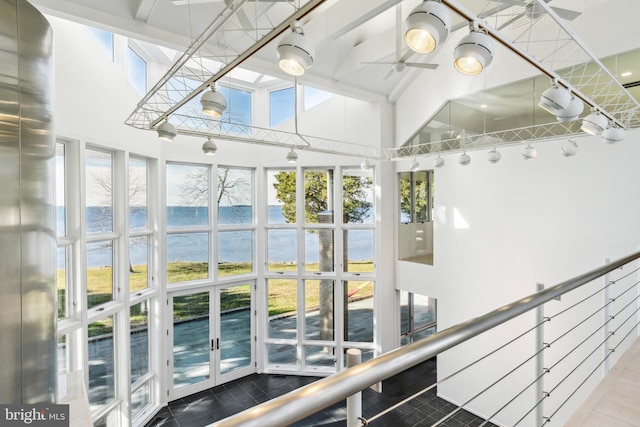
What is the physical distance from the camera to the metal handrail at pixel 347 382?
588 mm

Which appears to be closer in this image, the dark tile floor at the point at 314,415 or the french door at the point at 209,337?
the dark tile floor at the point at 314,415

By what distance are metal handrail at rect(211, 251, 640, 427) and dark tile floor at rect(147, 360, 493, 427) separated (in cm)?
528

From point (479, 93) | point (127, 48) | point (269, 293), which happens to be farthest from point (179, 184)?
point (479, 93)

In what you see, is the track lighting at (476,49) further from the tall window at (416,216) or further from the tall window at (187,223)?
the tall window at (187,223)

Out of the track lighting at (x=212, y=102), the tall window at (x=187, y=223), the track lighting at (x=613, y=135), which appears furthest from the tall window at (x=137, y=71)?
the track lighting at (x=613, y=135)

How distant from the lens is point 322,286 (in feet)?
24.9

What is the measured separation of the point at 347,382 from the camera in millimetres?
701

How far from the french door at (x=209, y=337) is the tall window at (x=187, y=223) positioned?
447 millimetres

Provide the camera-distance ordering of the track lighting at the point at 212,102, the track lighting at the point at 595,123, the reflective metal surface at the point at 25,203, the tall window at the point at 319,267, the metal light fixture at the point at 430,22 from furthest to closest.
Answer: the tall window at the point at 319,267 < the track lighting at the point at 595,123 < the track lighting at the point at 212,102 < the metal light fixture at the point at 430,22 < the reflective metal surface at the point at 25,203

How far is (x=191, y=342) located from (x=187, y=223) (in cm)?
242

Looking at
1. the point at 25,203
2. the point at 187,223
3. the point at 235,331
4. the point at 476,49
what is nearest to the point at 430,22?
the point at 476,49

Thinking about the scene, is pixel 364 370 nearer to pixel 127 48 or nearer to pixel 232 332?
pixel 127 48

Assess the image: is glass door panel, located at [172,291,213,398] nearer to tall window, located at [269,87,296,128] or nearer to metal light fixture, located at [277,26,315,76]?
tall window, located at [269,87,296,128]

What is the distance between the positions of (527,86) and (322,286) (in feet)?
17.8
